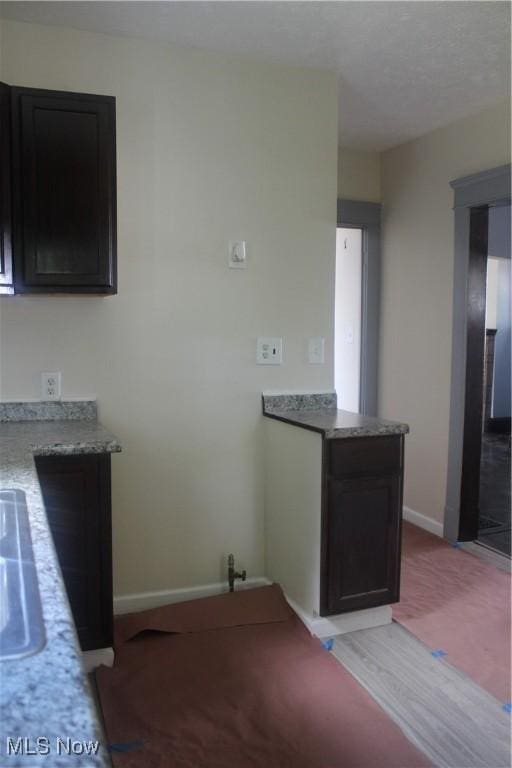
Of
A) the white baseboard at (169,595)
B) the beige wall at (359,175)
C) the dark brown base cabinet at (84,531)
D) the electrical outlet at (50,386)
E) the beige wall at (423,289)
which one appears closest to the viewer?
the dark brown base cabinet at (84,531)

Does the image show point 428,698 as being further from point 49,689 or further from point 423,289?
point 423,289

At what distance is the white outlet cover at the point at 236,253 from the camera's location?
262 centimetres

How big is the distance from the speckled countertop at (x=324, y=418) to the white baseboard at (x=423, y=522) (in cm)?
132

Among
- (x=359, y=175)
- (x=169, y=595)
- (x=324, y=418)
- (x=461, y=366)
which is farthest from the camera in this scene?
(x=359, y=175)

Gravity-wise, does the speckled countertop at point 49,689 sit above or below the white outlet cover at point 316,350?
below

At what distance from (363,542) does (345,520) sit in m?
0.13

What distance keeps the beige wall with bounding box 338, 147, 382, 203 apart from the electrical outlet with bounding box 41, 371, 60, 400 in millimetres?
2397

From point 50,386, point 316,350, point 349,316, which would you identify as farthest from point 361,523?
point 349,316

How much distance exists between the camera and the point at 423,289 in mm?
3678

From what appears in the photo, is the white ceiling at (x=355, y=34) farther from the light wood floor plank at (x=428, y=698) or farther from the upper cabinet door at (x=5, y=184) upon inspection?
the light wood floor plank at (x=428, y=698)

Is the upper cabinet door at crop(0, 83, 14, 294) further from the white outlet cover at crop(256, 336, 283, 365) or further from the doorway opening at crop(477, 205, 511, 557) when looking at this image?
the doorway opening at crop(477, 205, 511, 557)

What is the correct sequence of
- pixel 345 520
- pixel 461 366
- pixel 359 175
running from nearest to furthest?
pixel 345 520, pixel 461 366, pixel 359 175

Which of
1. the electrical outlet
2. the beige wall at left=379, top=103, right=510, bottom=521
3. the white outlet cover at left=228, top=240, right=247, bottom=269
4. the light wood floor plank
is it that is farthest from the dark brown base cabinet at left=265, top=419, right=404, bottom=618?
the beige wall at left=379, top=103, right=510, bottom=521

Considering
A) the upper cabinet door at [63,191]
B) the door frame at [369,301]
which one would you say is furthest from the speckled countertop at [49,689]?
the door frame at [369,301]
